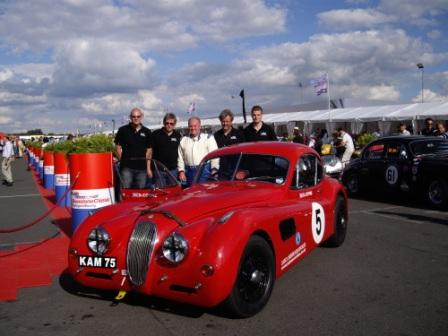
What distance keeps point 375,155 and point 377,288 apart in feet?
23.0

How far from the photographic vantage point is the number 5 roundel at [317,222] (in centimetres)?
538

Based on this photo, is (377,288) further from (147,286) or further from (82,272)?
(82,272)

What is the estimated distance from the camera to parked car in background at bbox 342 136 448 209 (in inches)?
382

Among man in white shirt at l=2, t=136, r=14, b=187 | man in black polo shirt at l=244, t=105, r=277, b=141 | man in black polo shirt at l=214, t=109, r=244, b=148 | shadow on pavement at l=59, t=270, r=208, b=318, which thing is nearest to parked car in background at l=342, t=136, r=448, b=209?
man in black polo shirt at l=244, t=105, r=277, b=141

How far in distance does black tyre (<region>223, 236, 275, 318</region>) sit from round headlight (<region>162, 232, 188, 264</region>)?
0.50 meters

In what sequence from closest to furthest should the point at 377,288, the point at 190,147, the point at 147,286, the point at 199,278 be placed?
the point at 199,278 → the point at 147,286 → the point at 377,288 → the point at 190,147

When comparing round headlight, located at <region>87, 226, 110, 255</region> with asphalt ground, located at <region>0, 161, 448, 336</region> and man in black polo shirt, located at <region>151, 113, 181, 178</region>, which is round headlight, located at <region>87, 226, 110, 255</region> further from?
man in black polo shirt, located at <region>151, 113, 181, 178</region>

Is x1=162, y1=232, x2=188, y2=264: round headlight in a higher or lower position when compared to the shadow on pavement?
higher

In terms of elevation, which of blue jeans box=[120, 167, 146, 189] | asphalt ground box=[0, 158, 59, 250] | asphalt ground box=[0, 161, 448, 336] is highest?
blue jeans box=[120, 167, 146, 189]

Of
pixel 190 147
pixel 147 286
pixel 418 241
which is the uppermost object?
pixel 190 147

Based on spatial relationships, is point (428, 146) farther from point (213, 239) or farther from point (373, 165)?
point (213, 239)

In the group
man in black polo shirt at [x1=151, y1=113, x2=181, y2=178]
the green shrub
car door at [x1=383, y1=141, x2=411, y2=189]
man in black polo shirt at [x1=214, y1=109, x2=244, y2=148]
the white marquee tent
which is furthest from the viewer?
the white marquee tent

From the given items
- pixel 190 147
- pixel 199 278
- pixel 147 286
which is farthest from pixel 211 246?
pixel 190 147

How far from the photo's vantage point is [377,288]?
4.73 metres
